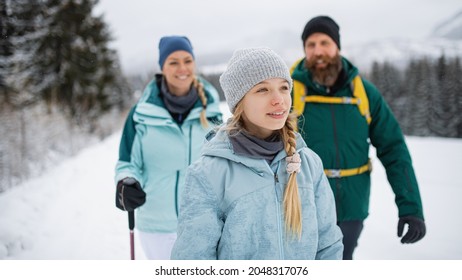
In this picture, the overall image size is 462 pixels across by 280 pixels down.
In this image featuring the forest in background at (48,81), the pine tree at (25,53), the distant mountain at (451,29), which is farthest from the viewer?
the forest in background at (48,81)

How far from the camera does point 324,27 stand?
217 cm

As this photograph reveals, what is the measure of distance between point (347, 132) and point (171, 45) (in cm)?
144

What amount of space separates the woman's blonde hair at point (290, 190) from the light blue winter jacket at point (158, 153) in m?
0.87

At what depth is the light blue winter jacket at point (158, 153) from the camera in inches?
87.1

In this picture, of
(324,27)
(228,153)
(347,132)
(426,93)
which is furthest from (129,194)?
(426,93)

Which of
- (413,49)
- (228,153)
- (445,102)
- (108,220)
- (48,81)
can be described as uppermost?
(48,81)

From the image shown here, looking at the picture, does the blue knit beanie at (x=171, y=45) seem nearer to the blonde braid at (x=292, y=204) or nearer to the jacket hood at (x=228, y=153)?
the jacket hood at (x=228, y=153)

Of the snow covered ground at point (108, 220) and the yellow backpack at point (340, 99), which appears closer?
the yellow backpack at point (340, 99)

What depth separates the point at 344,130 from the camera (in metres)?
2.05

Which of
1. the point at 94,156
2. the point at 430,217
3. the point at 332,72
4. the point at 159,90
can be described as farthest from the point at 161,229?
the point at 94,156

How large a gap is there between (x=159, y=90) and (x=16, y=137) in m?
7.45

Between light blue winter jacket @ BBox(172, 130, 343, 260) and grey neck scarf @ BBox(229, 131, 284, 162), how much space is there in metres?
0.02

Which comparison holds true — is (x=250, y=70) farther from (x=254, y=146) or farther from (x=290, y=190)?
(x=290, y=190)

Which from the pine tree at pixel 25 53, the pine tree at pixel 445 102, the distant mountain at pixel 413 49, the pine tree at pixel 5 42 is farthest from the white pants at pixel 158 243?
the pine tree at pixel 25 53
